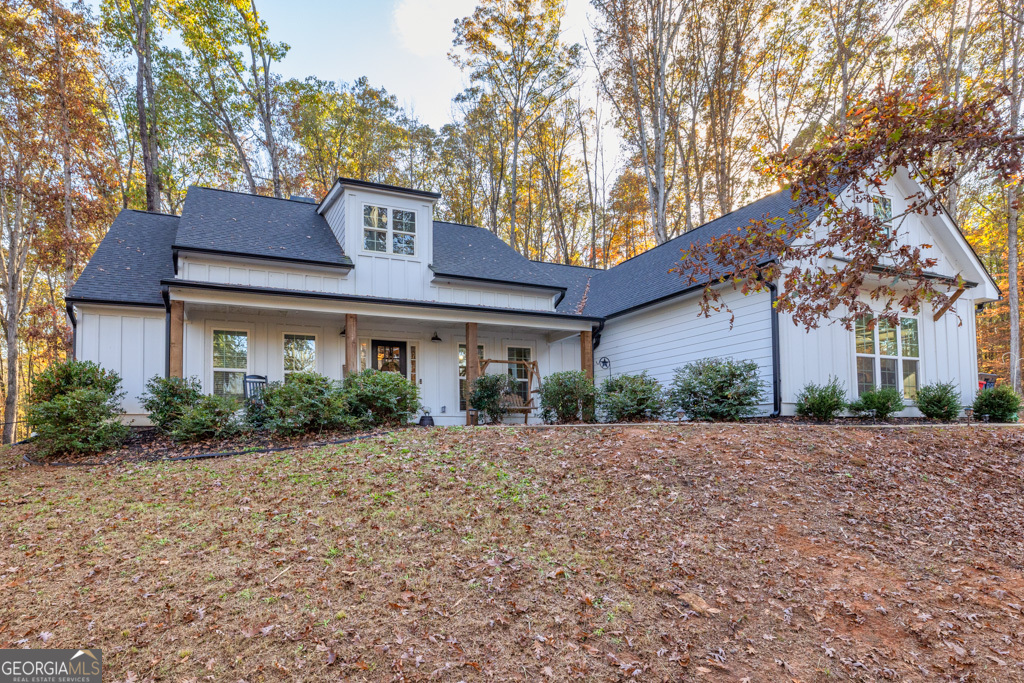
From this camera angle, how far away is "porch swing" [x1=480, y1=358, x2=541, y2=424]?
1105cm

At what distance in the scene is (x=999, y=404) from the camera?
10438 mm

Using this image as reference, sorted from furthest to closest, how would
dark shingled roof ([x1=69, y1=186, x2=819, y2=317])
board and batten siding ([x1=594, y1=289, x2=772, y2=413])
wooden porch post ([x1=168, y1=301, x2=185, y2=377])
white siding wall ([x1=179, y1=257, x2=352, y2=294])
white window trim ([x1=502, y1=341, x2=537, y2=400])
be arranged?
white window trim ([x1=502, y1=341, x2=537, y2=400])
dark shingled roof ([x1=69, y1=186, x2=819, y2=317])
white siding wall ([x1=179, y1=257, x2=352, y2=294])
board and batten siding ([x1=594, y1=289, x2=772, y2=413])
wooden porch post ([x1=168, y1=301, x2=185, y2=377])

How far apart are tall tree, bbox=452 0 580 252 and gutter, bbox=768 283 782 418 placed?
43.4ft

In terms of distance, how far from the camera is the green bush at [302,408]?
7707 millimetres

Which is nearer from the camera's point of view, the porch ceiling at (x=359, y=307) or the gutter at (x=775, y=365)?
the porch ceiling at (x=359, y=307)

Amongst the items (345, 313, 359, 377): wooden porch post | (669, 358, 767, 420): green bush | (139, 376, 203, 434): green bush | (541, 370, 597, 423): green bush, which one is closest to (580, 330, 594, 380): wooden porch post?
(541, 370, 597, 423): green bush

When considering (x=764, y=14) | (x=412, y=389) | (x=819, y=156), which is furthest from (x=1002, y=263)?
(x=412, y=389)

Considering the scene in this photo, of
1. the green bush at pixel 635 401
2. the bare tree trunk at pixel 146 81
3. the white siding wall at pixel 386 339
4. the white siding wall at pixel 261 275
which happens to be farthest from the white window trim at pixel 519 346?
the bare tree trunk at pixel 146 81

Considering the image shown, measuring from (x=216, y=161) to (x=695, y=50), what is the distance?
17.7 metres

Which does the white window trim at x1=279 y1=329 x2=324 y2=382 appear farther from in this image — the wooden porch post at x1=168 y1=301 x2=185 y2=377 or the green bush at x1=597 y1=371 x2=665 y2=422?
the green bush at x1=597 y1=371 x2=665 y2=422

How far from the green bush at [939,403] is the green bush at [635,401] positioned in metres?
4.96

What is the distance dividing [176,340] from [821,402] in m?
10.3

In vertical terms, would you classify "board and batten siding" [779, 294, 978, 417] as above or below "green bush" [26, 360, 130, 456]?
above

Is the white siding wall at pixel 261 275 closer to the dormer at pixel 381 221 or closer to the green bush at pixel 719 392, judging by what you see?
the dormer at pixel 381 221
